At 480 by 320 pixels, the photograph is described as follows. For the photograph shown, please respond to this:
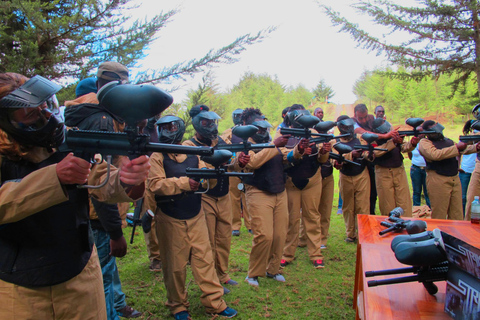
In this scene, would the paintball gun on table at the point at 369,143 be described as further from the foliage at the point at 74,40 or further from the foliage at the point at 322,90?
the foliage at the point at 322,90

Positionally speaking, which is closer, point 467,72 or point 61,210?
point 61,210

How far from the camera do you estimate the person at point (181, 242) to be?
391cm

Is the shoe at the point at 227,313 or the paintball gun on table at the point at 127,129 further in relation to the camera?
the shoe at the point at 227,313

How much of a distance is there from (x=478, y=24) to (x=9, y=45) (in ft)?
30.9

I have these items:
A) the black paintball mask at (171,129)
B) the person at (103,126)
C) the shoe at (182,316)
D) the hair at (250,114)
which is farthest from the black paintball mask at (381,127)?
the person at (103,126)

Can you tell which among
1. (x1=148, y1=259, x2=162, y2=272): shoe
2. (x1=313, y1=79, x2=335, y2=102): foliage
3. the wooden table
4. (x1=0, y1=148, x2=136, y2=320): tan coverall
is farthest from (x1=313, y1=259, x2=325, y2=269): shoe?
(x1=313, y1=79, x2=335, y2=102): foliage

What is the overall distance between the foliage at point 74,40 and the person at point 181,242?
2.72m

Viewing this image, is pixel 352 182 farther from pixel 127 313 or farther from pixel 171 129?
pixel 127 313

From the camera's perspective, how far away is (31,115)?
198cm

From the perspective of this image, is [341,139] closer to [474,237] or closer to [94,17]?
Result: [474,237]

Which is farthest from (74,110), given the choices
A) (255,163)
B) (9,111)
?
(255,163)

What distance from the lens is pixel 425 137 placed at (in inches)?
264

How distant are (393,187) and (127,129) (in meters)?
6.23

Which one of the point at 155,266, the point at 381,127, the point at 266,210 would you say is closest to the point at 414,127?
the point at 381,127
